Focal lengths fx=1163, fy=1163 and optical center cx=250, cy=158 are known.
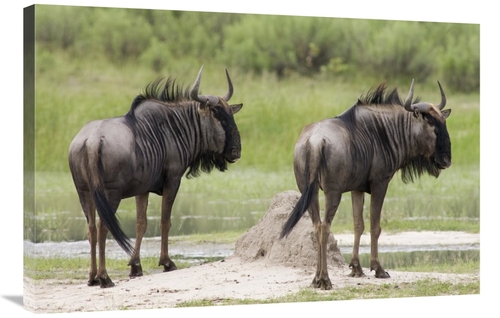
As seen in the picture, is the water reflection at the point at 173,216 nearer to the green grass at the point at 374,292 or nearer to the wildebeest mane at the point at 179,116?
the wildebeest mane at the point at 179,116

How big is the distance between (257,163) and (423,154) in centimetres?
226

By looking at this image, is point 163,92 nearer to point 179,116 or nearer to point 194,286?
point 179,116

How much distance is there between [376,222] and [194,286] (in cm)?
244

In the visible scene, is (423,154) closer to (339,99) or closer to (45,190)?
(339,99)

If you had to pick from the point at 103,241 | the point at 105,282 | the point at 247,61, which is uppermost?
the point at 247,61

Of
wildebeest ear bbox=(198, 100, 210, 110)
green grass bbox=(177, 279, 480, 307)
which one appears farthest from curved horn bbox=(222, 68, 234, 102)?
green grass bbox=(177, 279, 480, 307)

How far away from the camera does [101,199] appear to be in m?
12.8

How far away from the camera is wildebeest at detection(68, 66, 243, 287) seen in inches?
511

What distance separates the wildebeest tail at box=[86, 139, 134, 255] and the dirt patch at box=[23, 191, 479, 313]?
31.2 inches

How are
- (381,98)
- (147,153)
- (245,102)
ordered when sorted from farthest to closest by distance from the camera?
(245,102), (381,98), (147,153)

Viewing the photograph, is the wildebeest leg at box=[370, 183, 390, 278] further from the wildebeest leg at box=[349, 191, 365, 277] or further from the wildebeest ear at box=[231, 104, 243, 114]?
the wildebeest ear at box=[231, 104, 243, 114]

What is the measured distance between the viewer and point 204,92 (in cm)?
1462

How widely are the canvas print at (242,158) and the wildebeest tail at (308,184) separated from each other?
0.02 meters

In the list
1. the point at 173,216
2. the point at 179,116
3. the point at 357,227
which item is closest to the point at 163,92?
the point at 179,116
